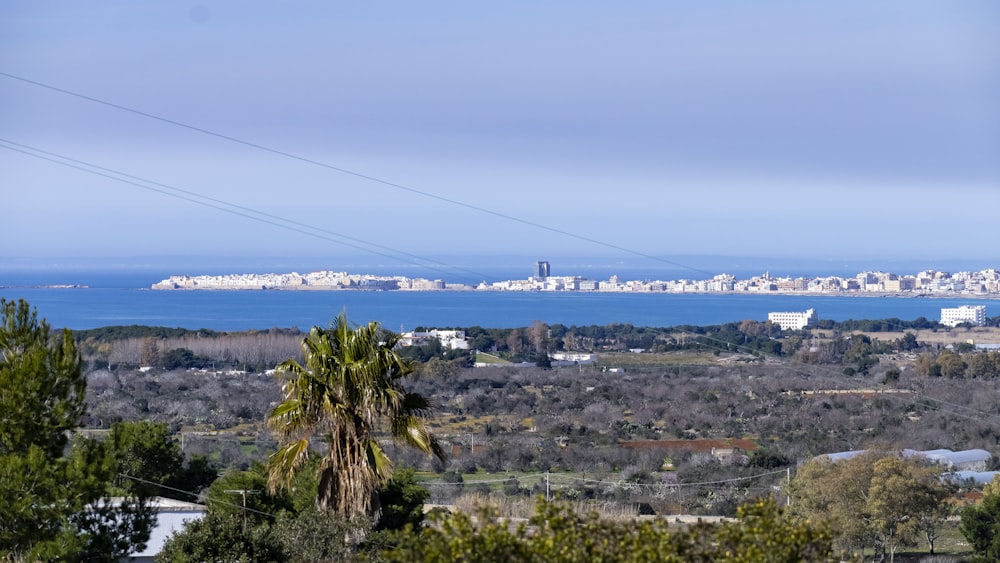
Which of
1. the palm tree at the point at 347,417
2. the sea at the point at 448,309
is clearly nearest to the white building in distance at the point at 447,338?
the sea at the point at 448,309

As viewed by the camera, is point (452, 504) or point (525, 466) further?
point (525, 466)

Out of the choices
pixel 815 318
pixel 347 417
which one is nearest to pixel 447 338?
pixel 815 318

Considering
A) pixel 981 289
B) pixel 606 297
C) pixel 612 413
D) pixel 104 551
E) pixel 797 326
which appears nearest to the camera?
pixel 104 551

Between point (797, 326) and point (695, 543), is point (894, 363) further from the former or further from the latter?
point (695, 543)

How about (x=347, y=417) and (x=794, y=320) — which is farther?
(x=794, y=320)

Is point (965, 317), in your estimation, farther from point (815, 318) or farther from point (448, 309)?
point (448, 309)

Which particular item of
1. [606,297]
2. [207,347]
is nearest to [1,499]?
[207,347]

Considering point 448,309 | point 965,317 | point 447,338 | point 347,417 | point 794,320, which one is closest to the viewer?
point 347,417
